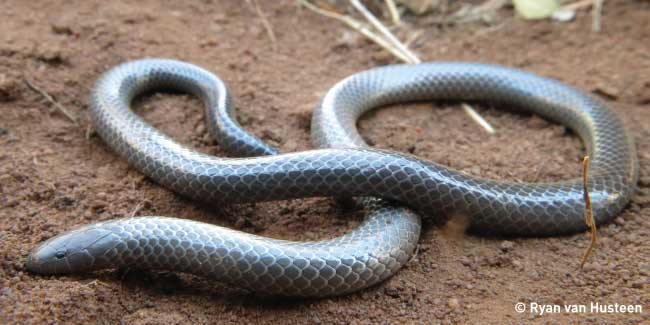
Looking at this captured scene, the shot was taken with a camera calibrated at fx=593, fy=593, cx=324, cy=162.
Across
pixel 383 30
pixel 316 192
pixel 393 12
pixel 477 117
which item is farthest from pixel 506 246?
pixel 393 12

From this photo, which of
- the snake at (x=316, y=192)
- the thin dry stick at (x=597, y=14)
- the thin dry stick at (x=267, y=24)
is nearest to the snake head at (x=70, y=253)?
the snake at (x=316, y=192)

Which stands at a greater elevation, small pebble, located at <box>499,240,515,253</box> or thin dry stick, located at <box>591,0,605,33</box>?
thin dry stick, located at <box>591,0,605,33</box>

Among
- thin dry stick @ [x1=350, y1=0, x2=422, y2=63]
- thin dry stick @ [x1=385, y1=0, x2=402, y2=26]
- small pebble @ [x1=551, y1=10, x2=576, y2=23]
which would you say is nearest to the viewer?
thin dry stick @ [x1=350, y1=0, x2=422, y2=63]

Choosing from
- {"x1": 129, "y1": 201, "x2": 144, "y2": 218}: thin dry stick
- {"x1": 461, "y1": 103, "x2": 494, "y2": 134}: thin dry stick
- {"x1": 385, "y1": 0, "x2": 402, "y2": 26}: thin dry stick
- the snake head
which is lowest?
{"x1": 461, "y1": 103, "x2": 494, "y2": 134}: thin dry stick

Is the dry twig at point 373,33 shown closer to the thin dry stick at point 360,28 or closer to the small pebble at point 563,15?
the thin dry stick at point 360,28

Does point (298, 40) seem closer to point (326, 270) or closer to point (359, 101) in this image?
point (359, 101)

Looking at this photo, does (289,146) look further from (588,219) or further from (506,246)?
(588,219)

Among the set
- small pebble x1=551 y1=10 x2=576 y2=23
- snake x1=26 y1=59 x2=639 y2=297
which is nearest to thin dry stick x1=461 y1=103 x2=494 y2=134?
snake x1=26 y1=59 x2=639 y2=297

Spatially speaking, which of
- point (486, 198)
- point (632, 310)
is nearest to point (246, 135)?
point (486, 198)

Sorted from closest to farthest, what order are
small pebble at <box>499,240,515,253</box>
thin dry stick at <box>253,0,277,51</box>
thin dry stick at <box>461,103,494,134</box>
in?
small pebble at <box>499,240,515,253</box>
thin dry stick at <box>461,103,494,134</box>
thin dry stick at <box>253,0,277,51</box>

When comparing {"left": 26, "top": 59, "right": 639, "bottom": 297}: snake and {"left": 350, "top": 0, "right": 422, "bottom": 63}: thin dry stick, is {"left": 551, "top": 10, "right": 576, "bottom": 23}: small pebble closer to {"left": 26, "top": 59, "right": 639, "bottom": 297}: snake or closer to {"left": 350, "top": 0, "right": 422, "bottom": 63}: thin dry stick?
{"left": 26, "top": 59, "right": 639, "bottom": 297}: snake
